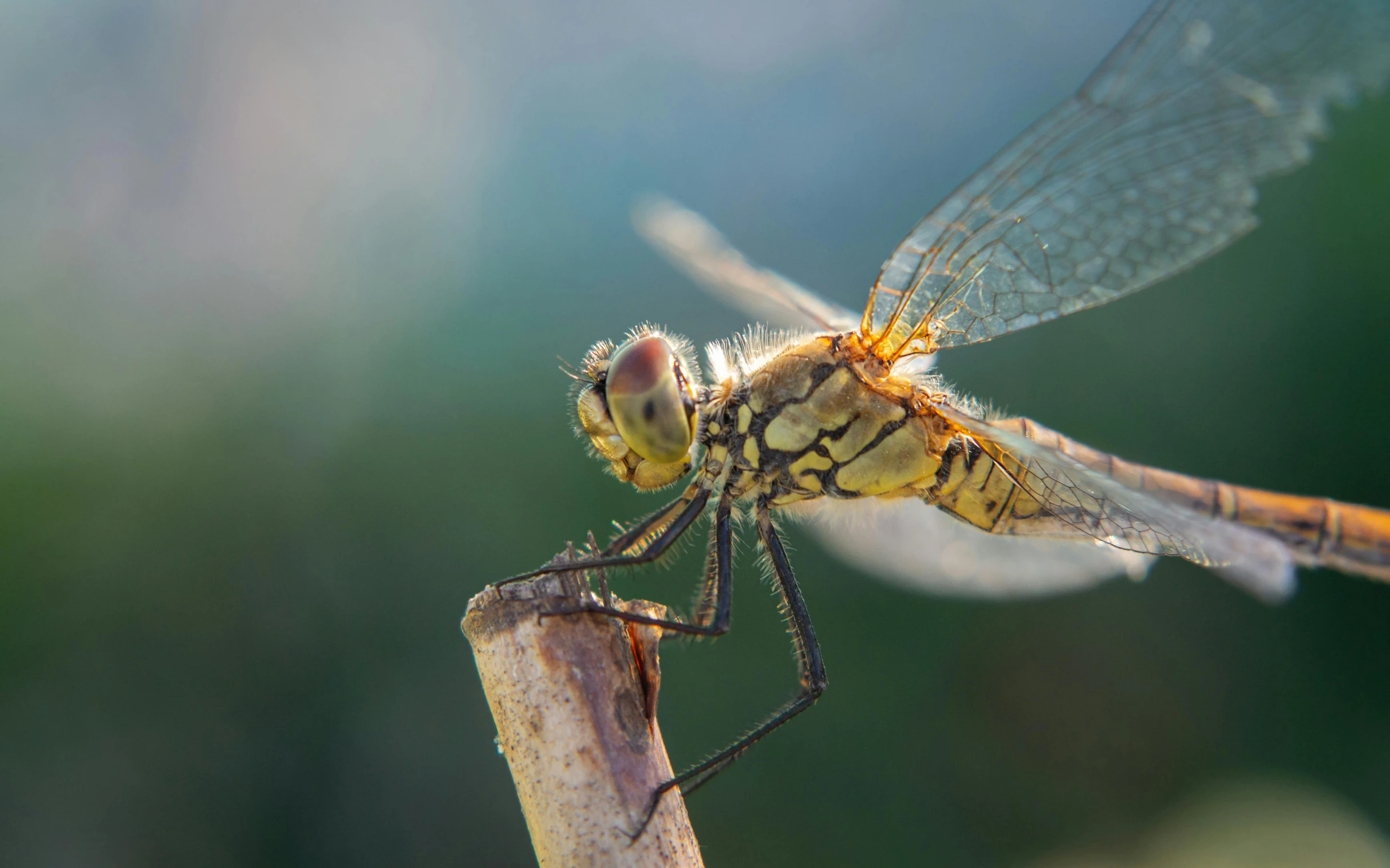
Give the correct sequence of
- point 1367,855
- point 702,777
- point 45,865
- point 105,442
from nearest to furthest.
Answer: point 702,777, point 1367,855, point 45,865, point 105,442

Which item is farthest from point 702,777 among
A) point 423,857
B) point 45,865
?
point 45,865

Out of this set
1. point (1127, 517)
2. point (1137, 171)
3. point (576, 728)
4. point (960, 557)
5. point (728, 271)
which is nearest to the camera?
point (576, 728)

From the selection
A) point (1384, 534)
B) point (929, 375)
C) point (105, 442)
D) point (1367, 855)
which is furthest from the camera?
point (105, 442)

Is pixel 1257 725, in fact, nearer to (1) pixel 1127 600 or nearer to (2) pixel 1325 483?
(1) pixel 1127 600

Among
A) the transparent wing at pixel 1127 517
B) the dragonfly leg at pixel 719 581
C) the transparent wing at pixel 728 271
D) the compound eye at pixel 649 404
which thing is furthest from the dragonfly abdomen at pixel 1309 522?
the compound eye at pixel 649 404

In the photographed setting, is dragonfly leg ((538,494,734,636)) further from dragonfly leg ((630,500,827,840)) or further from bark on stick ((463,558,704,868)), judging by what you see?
bark on stick ((463,558,704,868))

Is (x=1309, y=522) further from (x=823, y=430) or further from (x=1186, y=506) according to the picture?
(x=823, y=430)

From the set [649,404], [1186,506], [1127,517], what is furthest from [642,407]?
[1186,506]
